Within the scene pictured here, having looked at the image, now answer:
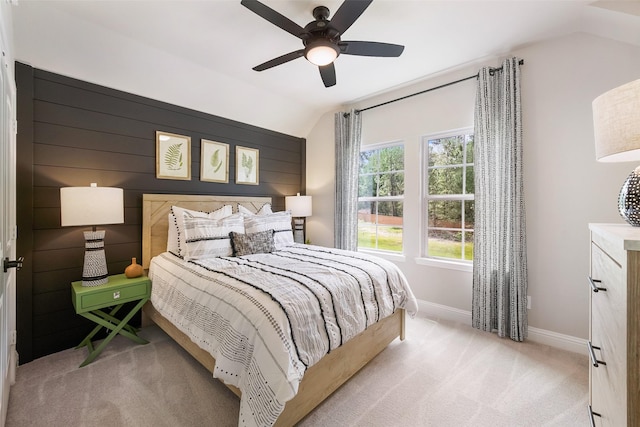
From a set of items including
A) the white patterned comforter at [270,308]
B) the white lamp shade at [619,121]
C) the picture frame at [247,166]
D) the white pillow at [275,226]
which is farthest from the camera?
the picture frame at [247,166]

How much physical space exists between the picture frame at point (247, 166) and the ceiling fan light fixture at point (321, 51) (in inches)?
77.5

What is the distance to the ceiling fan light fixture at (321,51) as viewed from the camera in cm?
184

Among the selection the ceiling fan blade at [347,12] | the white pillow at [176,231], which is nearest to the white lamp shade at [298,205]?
the white pillow at [176,231]

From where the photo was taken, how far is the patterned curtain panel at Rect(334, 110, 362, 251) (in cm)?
371

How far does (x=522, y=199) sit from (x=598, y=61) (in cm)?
121

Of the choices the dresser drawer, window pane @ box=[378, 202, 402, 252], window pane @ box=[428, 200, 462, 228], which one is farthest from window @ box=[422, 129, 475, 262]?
the dresser drawer

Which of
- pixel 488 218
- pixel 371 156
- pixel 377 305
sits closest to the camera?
pixel 377 305

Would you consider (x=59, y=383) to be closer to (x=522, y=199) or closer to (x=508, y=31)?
(x=522, y=199)

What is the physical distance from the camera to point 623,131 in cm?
100

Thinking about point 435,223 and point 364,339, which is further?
point 435,223

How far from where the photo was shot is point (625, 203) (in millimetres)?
1104

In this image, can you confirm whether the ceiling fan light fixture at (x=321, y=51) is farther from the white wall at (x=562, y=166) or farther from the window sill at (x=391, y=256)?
the window sill at (x=391, y=256)

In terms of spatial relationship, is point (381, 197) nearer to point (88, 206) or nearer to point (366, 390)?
point (366, 390)

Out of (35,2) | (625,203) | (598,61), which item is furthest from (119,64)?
(598,61)
